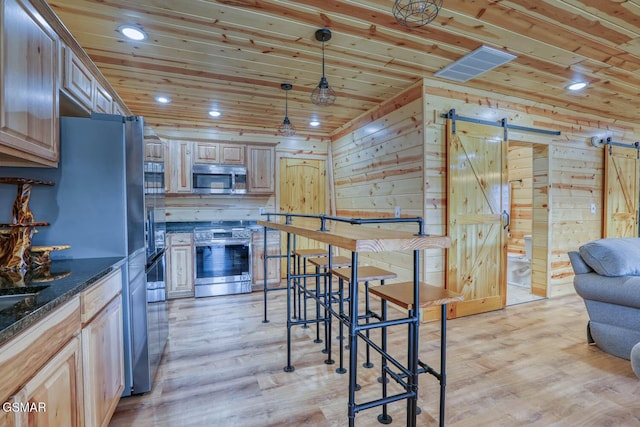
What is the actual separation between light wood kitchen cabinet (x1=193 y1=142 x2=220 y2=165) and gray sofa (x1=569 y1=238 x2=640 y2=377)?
4353 mm

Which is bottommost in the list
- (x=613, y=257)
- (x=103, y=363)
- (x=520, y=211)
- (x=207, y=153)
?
(x=103, y=363)

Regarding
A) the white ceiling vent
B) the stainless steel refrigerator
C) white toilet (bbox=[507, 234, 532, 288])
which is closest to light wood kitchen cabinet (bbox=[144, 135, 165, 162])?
the stainless steel refrigerator

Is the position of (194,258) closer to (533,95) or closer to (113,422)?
(113,422)

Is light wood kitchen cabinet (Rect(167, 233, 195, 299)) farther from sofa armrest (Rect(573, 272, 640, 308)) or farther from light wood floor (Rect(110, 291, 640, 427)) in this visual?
sofa armrest (Rect(573, 272, 640, 308))

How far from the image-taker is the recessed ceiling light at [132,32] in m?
2.20

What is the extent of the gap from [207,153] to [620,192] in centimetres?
612

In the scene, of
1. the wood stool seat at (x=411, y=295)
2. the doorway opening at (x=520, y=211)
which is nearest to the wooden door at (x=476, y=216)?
the doorway opening at (x=520, y=211)

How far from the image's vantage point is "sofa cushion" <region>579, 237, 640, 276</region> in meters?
2.42

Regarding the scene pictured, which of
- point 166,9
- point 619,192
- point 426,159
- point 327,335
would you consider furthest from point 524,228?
point 166,9

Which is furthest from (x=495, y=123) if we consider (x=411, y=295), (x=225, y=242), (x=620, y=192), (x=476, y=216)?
(x=225, y=242)

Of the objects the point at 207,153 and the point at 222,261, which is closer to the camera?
the point at 222,261

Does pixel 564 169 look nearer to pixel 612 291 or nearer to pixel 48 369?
pixel 612 291

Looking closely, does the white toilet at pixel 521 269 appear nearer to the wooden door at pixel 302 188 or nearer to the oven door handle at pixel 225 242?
the wooden door at pixel 302 188

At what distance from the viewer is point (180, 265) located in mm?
4070
